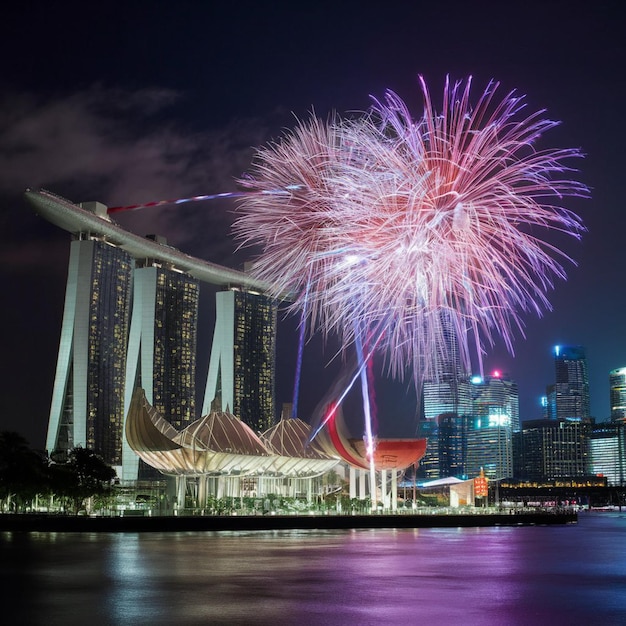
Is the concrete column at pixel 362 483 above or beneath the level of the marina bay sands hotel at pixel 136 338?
beneath

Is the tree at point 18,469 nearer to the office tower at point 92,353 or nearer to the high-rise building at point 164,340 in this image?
the office tower at point 92,353

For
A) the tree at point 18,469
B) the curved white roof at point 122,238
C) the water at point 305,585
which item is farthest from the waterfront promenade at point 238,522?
the curved white roof at point 122,238

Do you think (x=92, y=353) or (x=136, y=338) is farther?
(x=136, y=338)

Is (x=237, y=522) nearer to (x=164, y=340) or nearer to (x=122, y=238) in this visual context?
(x=122, y=238)

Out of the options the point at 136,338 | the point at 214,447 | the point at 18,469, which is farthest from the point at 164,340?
the point at 18,469

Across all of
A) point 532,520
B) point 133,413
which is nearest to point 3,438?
point 133,413

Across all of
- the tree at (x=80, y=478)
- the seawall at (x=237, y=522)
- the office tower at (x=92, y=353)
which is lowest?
the seawall at (x=237, y=522)

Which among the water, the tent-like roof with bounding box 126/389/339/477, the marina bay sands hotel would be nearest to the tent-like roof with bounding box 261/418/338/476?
the tent-like roof with bounding box 126/389/339/477
